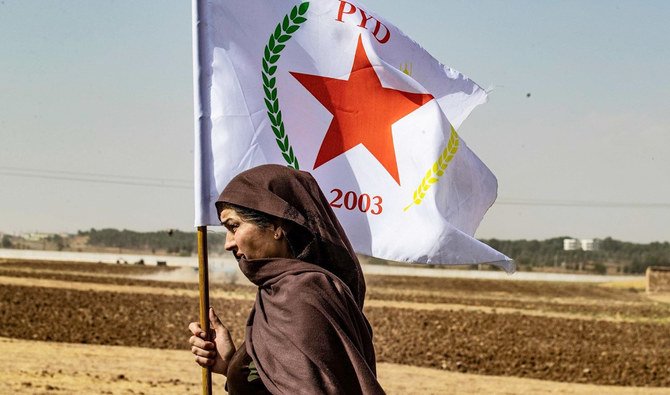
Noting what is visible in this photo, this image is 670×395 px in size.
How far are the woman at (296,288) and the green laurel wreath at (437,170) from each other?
1.90 m

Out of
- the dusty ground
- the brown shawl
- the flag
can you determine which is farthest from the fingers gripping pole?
the dusty ground

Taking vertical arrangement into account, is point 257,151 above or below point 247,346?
above

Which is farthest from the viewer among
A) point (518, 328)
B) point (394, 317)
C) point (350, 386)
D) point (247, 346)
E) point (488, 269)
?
point (488, 269)

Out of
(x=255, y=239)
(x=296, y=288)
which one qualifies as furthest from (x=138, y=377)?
(x=296, y=288)

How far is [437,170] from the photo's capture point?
5.02 metres

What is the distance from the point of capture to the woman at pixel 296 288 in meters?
2.80

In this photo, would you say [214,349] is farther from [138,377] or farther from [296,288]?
[138,377]

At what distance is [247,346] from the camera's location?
308cm

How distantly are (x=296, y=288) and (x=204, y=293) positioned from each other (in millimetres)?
950

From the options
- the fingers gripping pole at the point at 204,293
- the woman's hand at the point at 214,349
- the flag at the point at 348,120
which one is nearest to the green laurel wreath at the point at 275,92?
the flag at the point at 348,120

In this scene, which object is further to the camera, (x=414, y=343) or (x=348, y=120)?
(x=414, y=343)

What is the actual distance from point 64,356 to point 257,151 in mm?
13379

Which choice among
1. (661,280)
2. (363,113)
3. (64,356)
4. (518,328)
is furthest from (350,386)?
(661,280)

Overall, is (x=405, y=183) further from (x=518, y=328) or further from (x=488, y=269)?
(x=488, y=269)
